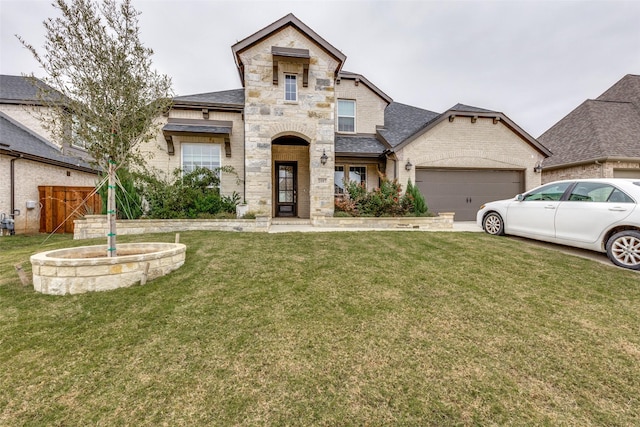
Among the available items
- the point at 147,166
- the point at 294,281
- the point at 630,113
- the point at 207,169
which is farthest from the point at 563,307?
the point at 630,113

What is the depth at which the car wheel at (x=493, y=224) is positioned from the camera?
23.2 ft

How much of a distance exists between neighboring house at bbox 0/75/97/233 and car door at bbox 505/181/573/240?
522 inches

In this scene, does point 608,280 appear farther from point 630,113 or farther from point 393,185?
point 630,113

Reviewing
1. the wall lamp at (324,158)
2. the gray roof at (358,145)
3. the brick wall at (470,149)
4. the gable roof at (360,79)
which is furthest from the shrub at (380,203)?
the gable roof at (360,79)

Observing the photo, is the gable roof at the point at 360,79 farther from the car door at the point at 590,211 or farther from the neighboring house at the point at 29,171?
the neighboring house at the point at 29,171

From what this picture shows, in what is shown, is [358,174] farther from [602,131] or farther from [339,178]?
[602,131]

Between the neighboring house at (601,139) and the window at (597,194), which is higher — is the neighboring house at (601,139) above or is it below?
above

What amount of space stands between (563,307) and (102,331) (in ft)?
18.0

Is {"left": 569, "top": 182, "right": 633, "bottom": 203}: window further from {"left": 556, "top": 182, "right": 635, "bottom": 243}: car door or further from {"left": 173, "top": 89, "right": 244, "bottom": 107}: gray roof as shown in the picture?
{"left": 173, "top": 89, "right": 244, "bottom": 107}: gray roof

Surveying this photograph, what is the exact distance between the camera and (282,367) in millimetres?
2275

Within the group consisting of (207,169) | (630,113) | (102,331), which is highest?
(630,113)

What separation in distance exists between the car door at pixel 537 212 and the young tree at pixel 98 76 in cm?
842

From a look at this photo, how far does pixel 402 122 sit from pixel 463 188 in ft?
16.1

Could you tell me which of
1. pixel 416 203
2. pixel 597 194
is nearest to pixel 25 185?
pixel 416 203
